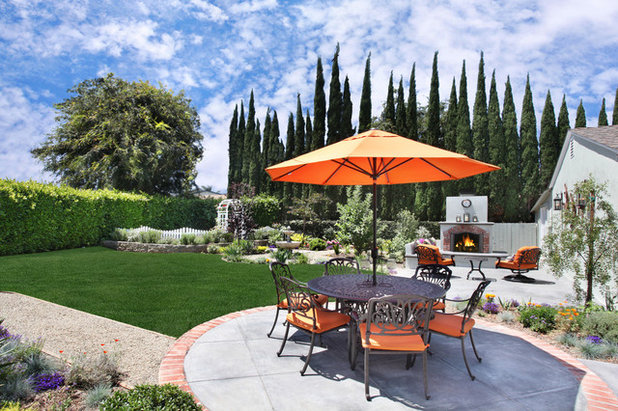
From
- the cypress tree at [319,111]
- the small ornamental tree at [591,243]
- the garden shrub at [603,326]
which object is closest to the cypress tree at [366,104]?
the cypress tree at [319,111]

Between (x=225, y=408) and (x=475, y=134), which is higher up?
(x=475, y=134)

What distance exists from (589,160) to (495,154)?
38.3 feet

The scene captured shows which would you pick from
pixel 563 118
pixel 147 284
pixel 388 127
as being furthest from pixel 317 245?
pixel 563 118

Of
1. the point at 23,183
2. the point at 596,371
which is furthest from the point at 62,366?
the point at 23,183

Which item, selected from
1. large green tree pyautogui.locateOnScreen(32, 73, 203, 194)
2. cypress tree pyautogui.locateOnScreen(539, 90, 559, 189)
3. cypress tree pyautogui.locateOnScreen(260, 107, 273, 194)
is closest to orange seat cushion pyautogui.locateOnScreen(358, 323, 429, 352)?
cypress tree pyautogui.locateOnScreen(539, 90, 559, 189)

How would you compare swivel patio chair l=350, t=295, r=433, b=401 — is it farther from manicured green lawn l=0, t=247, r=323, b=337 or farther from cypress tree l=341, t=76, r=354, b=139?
cypress tree l=341, t=76, r=354, b=139

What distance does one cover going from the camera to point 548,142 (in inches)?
721

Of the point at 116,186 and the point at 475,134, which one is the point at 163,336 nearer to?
the point at 475,134

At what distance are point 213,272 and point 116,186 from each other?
57.5ft

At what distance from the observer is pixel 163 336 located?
14.7ft

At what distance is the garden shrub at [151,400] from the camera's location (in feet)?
6.90

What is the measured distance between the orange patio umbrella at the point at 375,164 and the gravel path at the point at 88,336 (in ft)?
8.37

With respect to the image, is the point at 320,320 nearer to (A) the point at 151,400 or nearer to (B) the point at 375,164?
(A) the point at 151,400

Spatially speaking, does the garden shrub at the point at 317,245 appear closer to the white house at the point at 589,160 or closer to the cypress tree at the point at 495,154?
the white house at the point at 589,160
